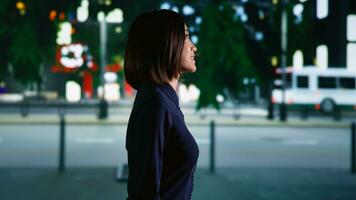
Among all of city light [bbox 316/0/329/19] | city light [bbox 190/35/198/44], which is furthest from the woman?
city light [bbox 190/35/198/44]

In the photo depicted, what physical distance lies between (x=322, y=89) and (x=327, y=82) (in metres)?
0.63

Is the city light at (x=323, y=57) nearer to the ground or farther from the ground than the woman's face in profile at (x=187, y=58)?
farther from the ground

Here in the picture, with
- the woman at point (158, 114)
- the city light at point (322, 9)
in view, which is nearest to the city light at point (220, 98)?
the city light at point (322, 9)

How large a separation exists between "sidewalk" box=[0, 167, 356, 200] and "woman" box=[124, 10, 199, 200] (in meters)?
4.95

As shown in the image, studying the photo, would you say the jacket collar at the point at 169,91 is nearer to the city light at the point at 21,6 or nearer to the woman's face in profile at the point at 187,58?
the woman's face in profile at the point at 187,58

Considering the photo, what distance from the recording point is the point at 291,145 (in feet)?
47.4

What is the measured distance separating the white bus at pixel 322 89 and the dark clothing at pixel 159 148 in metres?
29.0

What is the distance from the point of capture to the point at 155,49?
206 centimetres

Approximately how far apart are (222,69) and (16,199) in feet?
11.3

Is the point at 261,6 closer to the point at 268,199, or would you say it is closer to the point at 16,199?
the point at 268,199

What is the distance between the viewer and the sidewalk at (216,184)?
22.9 feet

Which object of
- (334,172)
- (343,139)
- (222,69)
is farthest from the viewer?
(343,139)

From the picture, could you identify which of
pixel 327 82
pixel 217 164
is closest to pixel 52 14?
pixel 217 164

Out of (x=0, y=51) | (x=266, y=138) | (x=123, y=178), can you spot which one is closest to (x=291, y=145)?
(x=266, y=138)
